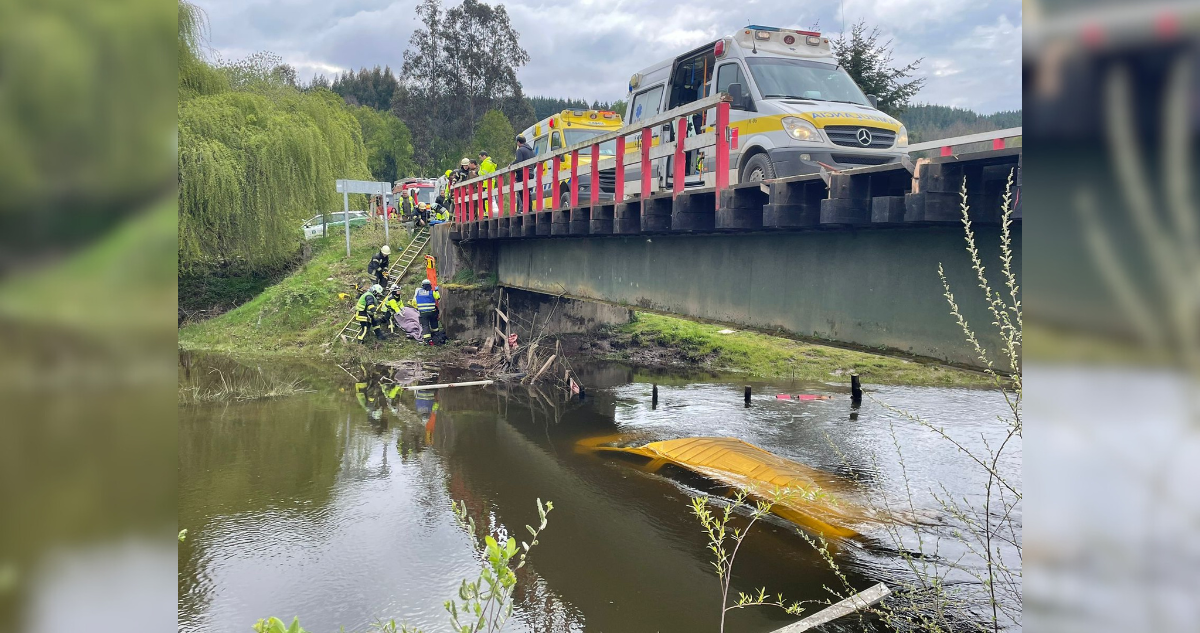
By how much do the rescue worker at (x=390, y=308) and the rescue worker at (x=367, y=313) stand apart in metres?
0.17

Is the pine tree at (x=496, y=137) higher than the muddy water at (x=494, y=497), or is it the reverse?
the pine tree at (x=496, y=137)

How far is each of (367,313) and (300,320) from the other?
2.92 metres

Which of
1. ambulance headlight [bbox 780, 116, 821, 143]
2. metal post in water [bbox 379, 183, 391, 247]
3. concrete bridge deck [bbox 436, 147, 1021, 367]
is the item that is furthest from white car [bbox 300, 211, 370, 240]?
ambulance headlight [bbox 780, 116, 821, 143]

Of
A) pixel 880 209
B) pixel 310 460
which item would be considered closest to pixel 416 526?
pixel 310 460

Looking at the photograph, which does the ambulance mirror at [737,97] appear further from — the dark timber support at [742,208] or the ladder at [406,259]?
the ladder at [406,259]

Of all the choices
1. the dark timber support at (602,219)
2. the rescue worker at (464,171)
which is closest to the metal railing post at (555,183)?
the dark timber support at (602,219)

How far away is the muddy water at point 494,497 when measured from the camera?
668 centimetres

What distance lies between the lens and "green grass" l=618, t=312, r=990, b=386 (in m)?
17.2

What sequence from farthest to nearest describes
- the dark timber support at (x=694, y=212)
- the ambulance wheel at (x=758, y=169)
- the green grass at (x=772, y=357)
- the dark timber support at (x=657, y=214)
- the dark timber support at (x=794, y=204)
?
the green grass at (x=772, y=357), the dark timber support at (x=657, y=214), the ambulance wheel at (x=758, y=169), the dark timber support at (x=694, y=212), the dark timber support at (x=794, y=204)

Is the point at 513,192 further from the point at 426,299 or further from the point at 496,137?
the point at 496,137

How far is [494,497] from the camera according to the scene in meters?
9.36

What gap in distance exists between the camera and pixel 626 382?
17.2 meters
